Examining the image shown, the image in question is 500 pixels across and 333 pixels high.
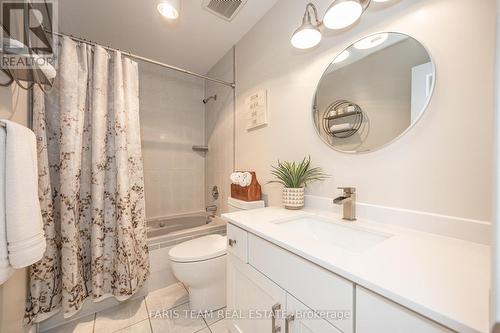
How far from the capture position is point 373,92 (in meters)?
0.95

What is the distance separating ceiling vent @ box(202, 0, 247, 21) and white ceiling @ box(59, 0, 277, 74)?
0.04 metres

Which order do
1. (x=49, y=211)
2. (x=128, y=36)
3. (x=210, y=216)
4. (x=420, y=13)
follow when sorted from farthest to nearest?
(x=210, y=216) < (x=128, y=36) < (x=49, y=211) < (x=420, y=13)

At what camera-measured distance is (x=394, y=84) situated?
88cm

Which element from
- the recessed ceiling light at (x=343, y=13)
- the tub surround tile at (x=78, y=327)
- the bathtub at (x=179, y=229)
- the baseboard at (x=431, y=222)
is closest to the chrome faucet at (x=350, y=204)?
the baseboard at (x=431, y=222)

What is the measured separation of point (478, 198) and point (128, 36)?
264 cm

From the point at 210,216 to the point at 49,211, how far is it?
1363mm

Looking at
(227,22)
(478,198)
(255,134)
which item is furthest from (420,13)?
(227,22)

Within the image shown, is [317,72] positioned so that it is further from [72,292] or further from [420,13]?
[72,292]

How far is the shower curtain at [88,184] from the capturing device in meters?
1.15

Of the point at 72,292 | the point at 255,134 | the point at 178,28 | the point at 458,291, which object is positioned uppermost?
the point at 178,28

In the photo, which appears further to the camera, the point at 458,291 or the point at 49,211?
the point at 49,211

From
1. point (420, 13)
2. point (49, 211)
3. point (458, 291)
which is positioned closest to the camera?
point (458, 291)

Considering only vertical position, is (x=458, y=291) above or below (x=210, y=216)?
above

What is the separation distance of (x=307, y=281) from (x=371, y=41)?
1.13 meters
